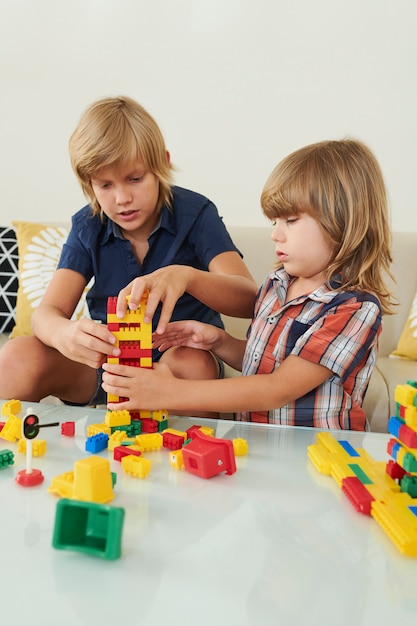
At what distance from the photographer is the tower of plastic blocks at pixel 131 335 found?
935mm

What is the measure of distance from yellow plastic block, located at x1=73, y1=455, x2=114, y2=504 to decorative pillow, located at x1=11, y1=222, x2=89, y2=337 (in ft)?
3.73

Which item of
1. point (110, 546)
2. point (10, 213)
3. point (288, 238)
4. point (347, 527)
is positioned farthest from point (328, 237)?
point (10, 213)

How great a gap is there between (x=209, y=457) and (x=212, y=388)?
0.22m

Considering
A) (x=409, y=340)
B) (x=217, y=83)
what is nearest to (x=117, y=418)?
(x=409, y=340)

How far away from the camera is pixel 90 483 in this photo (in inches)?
26.4

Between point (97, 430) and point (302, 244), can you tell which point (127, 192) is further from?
point (97, 430)

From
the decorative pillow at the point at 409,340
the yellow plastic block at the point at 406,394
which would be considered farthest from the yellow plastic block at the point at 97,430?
the decorative pillow at the point at 409,340

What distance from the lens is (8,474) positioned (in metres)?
0.78

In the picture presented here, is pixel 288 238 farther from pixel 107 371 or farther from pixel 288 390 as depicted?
pixel 107 371

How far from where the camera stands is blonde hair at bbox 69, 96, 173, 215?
1.17 meters

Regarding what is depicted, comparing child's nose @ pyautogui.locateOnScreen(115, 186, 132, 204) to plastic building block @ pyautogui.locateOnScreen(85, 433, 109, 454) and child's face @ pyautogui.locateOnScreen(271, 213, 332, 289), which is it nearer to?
child's face @ pyautogui.locateOnScreen(271, 213, 332, 289)

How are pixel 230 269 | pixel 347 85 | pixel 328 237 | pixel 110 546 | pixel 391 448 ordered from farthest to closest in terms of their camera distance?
1. pixel 347 85
2. pixel 230 269
3. pixel 328 237
4. pixel 391 448
5. pixel 110 546

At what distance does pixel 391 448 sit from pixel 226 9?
1933 millimetres

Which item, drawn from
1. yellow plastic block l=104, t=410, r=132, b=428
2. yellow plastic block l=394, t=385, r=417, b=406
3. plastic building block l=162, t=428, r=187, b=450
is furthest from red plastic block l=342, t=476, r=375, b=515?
yellow plastic block l=104, t=410, r=132, b=428
